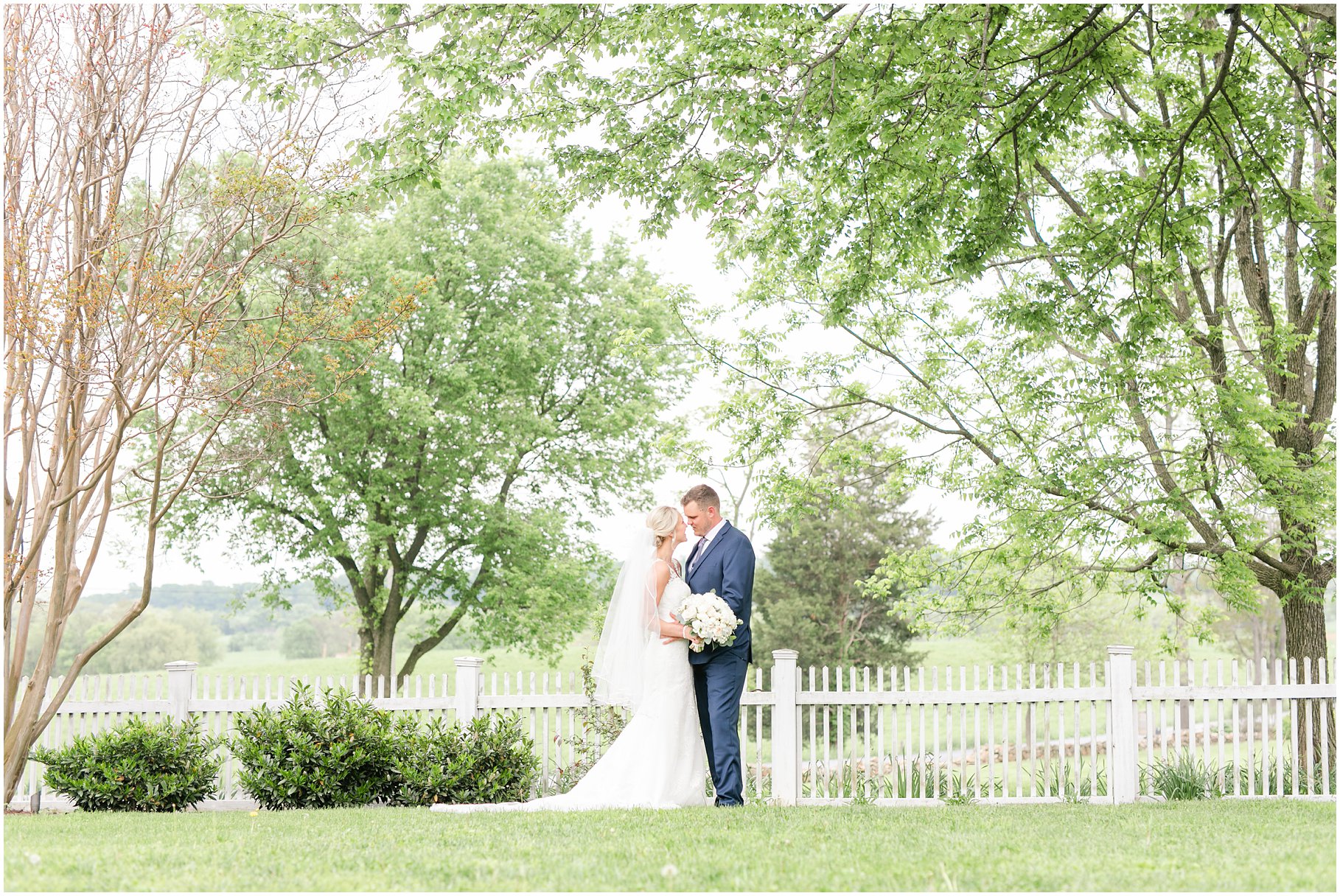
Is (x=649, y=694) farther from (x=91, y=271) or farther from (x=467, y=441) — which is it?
(x=467, y=441)

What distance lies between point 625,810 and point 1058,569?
23.0 feet

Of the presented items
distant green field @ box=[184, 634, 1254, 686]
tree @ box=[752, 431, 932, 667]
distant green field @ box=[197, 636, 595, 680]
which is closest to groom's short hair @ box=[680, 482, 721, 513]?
tree @ box=[752, 431, 932, 667]

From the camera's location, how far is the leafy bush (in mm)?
7852

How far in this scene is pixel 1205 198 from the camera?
9.52m

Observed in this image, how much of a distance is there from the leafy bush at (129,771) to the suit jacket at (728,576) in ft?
13.9

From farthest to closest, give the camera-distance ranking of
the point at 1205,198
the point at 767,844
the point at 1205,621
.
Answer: the point at 1205,621, the point at 1205,198, the point at 767,844

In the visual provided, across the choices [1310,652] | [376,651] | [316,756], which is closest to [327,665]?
[376,651]

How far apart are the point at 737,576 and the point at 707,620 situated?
1.52 ft

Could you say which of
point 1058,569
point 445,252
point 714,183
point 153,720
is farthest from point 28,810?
point 445,252

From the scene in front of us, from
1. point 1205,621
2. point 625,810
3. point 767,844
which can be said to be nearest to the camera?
point 767,844

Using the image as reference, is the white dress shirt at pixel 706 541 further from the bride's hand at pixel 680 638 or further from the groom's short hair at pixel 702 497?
the bride's hand at pixel 680 638

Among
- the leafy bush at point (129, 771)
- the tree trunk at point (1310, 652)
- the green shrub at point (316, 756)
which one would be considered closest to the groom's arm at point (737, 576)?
the green shrub at point (316, 756)

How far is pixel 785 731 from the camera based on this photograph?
8891 millimetres

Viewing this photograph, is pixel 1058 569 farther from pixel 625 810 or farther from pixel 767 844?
pixel 767 844
